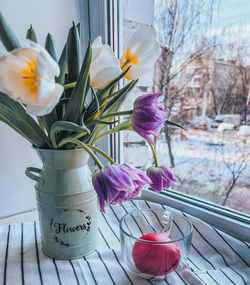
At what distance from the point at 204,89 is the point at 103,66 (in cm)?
38

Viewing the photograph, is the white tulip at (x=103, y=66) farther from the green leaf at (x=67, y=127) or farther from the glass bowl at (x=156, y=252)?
the glass bowl at (x=156, y=252)

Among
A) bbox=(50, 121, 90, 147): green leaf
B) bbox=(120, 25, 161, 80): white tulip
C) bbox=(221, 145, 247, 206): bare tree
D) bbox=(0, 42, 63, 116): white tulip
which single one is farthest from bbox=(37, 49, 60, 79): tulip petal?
bbox=(221, 145, 247, 206): bare tree

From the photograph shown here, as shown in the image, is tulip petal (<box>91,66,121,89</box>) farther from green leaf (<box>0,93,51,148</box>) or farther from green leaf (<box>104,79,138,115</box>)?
green leaf (<box>0,93,51,148</box>)

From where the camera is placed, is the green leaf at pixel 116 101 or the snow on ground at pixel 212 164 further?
the snow on ground at pixel 212 164

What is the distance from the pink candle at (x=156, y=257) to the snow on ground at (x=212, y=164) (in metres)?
0.32

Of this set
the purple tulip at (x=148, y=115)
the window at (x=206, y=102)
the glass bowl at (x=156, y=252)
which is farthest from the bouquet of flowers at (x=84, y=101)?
the window at (x=206, y=102)

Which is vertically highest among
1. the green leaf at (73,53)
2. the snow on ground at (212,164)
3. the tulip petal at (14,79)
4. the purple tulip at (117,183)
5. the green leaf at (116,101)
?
the green leaf at (73,53)

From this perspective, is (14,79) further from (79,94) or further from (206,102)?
(206,102)

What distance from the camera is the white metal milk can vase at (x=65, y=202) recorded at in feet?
1.83

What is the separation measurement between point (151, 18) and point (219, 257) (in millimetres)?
745

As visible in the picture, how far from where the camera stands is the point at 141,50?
1.82ft

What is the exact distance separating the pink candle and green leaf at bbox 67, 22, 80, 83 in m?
0.37

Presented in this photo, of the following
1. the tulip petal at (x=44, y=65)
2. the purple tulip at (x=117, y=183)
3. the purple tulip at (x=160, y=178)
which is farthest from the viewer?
the purple tulip at (x=160, y=178)

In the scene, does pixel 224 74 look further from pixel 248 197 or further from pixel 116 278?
pixel 116 278
